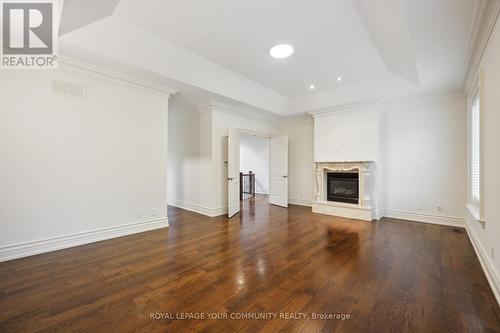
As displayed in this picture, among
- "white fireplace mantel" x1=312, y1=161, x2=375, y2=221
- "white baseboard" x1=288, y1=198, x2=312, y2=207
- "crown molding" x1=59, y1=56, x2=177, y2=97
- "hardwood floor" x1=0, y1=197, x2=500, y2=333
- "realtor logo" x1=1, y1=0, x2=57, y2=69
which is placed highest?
"realtor logo" x1=1, y1=0, x2=57, y2=69

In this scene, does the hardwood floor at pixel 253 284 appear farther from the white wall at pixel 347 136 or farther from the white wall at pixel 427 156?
the white wall at pixel 347 136

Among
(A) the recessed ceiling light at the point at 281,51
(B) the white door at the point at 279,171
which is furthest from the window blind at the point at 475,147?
(B) the white door at the point at 279,171

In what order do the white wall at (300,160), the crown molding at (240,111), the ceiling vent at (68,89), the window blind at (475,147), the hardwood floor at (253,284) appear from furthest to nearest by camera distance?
the white wall at (300,160) < the crown molding at (240,111) < the window blind at (475,147) < the ceiling vent at (68,89) < the hardwood floor at (253,284)

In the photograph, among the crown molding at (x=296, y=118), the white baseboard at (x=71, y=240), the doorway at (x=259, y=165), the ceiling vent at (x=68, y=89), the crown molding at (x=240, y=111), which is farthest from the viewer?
the crown molding at (x=296, y=118)

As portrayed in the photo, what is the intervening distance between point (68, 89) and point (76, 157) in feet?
3.37

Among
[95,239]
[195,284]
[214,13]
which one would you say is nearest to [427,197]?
[195,284]

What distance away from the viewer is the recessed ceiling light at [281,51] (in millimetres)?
3457

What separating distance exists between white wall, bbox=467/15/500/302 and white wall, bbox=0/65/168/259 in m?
4.73

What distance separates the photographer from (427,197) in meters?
4.68

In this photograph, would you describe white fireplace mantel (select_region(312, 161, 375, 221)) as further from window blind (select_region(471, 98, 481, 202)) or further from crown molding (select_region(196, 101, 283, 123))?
crown molding (select_region(196, 101, 283, 123))

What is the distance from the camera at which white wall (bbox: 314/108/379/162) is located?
4.96 m

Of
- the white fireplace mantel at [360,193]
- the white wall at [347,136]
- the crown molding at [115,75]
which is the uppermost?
the crown molding at [115,75]

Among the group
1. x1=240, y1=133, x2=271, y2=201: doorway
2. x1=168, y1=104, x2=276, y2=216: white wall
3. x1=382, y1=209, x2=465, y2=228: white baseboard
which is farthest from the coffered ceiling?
x1=240, y1=133, x2=271, y2=201: doorway

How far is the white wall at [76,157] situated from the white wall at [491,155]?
473 cm
